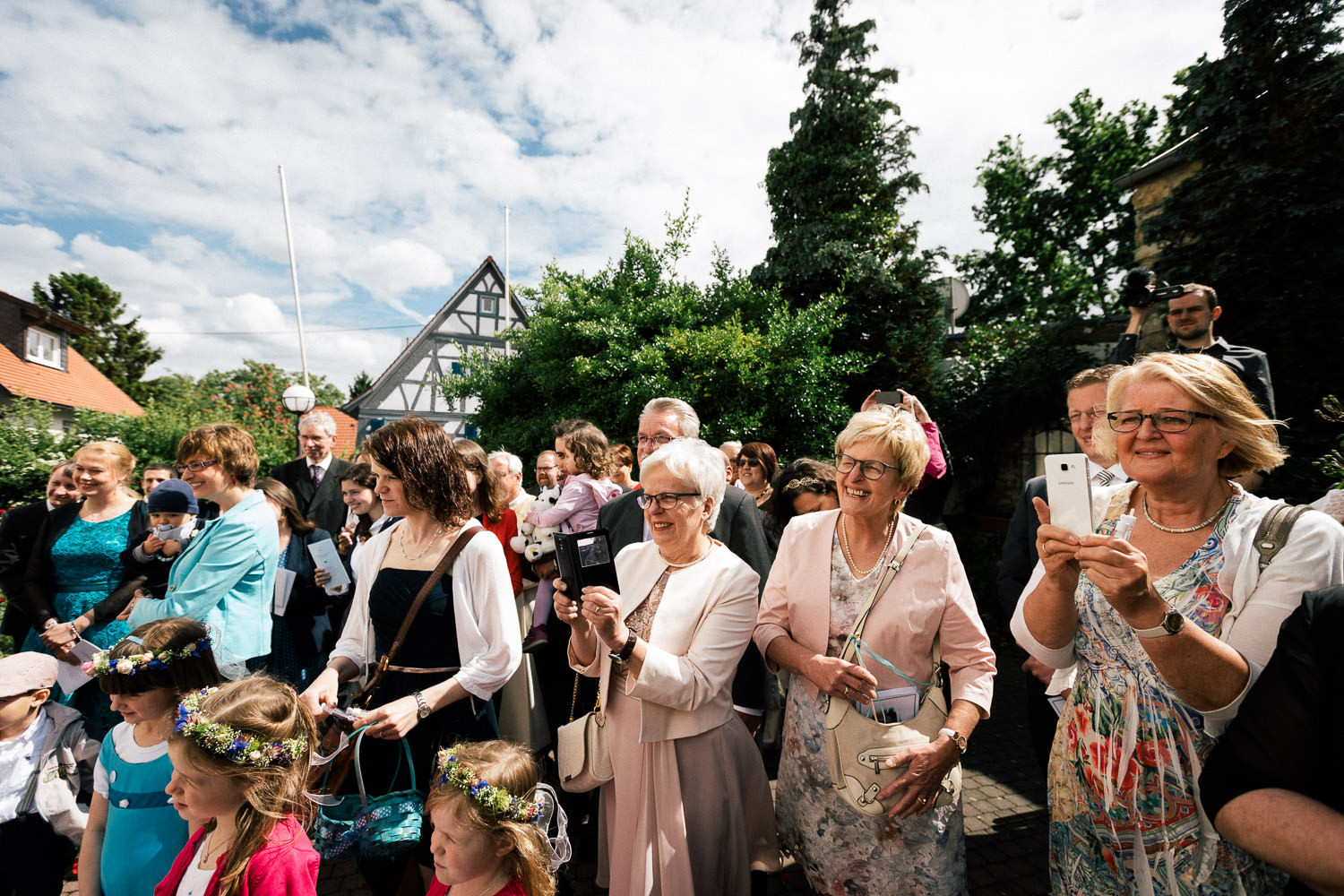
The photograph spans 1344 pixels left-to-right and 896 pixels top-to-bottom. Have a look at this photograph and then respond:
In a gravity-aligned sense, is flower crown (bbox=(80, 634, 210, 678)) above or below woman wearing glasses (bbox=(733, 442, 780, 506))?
below

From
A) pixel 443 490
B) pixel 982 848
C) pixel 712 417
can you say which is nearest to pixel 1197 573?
pixel 443 490

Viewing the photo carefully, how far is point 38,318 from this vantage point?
75.9ft

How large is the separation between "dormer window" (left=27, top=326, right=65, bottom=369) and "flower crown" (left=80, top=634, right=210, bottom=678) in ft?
100

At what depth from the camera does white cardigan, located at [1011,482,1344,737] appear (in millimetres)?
1320

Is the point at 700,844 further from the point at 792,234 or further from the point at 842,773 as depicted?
the point at 792,234

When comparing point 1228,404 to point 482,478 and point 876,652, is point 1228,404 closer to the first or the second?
point 876,652

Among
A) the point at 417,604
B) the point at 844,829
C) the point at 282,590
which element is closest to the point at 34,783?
the point at 282,590

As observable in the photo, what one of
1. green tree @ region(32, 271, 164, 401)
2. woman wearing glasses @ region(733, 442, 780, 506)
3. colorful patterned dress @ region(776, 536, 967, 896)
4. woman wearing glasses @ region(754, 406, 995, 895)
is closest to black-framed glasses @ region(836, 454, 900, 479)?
woman wearing glasses @ region(754, 406, 995, 895)

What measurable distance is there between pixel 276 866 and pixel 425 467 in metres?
1.29

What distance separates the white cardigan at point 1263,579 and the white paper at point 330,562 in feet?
13.4

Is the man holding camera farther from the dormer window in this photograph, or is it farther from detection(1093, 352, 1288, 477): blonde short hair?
the dormer window

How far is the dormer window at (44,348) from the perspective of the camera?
2333 centimetres

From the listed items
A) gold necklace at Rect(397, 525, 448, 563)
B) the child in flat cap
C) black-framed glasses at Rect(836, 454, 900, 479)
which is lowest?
the child in flat cap

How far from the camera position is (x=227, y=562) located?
2881 mm
